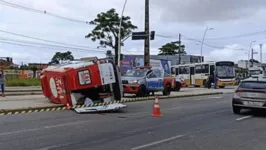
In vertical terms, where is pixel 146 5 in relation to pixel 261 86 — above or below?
above

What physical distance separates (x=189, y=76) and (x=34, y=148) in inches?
1659

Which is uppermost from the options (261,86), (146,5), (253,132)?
(146,5)

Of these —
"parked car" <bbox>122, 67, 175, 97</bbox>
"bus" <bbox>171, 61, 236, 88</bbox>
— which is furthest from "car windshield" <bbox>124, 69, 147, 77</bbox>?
"bus" <bbox>171, 61, 236, 88</bbox>

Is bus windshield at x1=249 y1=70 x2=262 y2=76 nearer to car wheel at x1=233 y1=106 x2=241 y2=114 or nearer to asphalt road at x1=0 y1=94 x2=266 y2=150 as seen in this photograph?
car wheel at x1=233 y1=106 x2=241 y2=114

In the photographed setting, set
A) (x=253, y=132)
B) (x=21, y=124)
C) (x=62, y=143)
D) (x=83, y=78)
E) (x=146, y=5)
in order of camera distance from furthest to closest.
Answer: (x=146, y=5)
(x=83, y=78)
(x=21, y=124)
(x=253, y=132)
(x=62, y=143)

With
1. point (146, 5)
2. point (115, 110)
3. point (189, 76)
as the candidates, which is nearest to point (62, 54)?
point (189, 76)

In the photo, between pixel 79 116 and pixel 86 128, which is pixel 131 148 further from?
pixel 79 116

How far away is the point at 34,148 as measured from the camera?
830 centimetres

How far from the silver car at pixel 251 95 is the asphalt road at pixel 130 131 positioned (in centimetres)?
51

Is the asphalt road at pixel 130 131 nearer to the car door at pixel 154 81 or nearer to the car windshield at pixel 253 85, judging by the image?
the car windshield at pixel 253 85

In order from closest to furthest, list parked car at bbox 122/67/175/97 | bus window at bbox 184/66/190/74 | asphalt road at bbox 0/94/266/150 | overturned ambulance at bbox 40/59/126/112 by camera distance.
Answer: asphalt road at bbox 0/94/266/150 < overturned ambulance at bbox 40/59/126/112 < parked car at bbox 122/67/175/97 < bus window at bbox 184/66/190/74

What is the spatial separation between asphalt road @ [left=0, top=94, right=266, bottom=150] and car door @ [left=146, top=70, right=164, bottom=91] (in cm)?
959

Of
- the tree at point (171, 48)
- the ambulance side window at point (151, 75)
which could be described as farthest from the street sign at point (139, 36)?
the tree at point (171, 48)

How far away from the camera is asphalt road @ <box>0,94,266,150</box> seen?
8.83m
